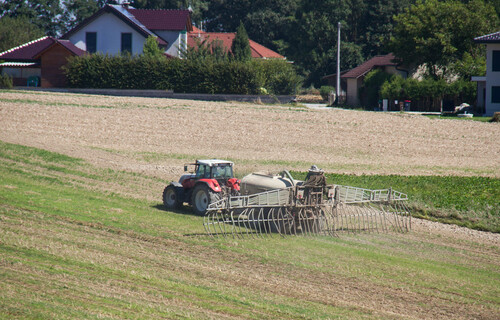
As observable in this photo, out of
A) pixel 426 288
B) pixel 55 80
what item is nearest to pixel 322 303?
pixel 426 288

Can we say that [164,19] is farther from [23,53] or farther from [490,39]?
[490,39]

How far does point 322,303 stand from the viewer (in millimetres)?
10992

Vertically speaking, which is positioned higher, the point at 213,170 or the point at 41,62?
the point at 41,62

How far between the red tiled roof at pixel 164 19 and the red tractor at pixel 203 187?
52.5m

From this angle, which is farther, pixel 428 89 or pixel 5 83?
pixel 428 89

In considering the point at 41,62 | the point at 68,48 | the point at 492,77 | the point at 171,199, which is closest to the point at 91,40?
the point at 68,48

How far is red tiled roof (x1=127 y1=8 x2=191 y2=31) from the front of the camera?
69250 mm

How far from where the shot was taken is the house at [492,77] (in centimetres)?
5253

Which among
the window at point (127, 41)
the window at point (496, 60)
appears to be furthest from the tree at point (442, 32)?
the window at point (127, 41)

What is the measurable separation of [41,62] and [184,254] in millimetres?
49268

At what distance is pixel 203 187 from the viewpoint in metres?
17.8

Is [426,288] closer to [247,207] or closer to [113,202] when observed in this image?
[247,207]

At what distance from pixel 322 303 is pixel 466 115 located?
42242 millimetres

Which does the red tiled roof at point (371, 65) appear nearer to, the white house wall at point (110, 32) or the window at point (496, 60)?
the window at point (496, 60)
